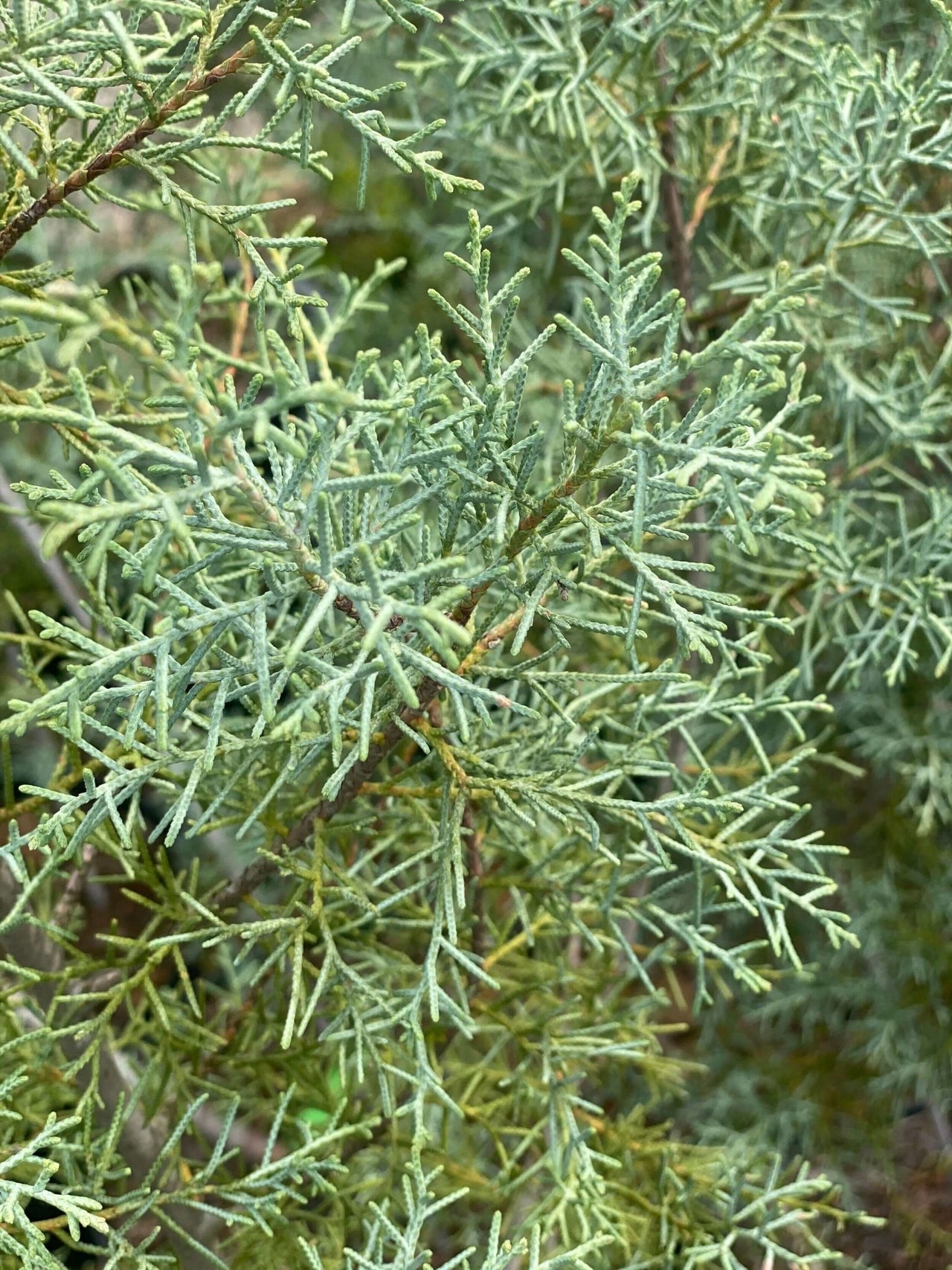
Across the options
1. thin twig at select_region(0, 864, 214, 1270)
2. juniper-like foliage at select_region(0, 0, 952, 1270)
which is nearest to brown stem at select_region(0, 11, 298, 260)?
juniper-like foliage at select_region(0, 0, 952, 1270)

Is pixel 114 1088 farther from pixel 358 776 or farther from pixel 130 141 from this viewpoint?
pixel 130 141

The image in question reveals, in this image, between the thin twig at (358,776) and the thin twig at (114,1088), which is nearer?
the thin twig at (358,776)

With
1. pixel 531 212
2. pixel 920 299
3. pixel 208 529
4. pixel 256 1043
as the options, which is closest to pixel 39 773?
pixel 256 1043

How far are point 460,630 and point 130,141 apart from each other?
0.34m

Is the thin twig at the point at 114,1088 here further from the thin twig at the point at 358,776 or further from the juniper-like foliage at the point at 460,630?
the thin twig at the point at 358,776

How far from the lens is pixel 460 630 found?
1.33 feet

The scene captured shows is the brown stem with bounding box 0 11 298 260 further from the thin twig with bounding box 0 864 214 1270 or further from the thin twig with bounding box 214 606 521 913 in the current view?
the thin twig with bounding box 0 864 214 1270

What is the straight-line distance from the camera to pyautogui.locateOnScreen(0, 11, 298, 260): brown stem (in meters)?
0.55

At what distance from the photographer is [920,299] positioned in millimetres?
1288

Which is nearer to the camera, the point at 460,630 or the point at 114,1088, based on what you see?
the point at 460,630

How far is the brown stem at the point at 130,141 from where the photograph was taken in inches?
21.5

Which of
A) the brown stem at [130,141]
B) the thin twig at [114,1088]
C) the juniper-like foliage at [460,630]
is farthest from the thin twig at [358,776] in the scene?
the brown stem at [130,141]

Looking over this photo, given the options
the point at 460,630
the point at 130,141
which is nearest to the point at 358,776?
the point at 460,630

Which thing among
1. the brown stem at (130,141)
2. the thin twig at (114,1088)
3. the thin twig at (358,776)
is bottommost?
the thin twig at (114,1088)
